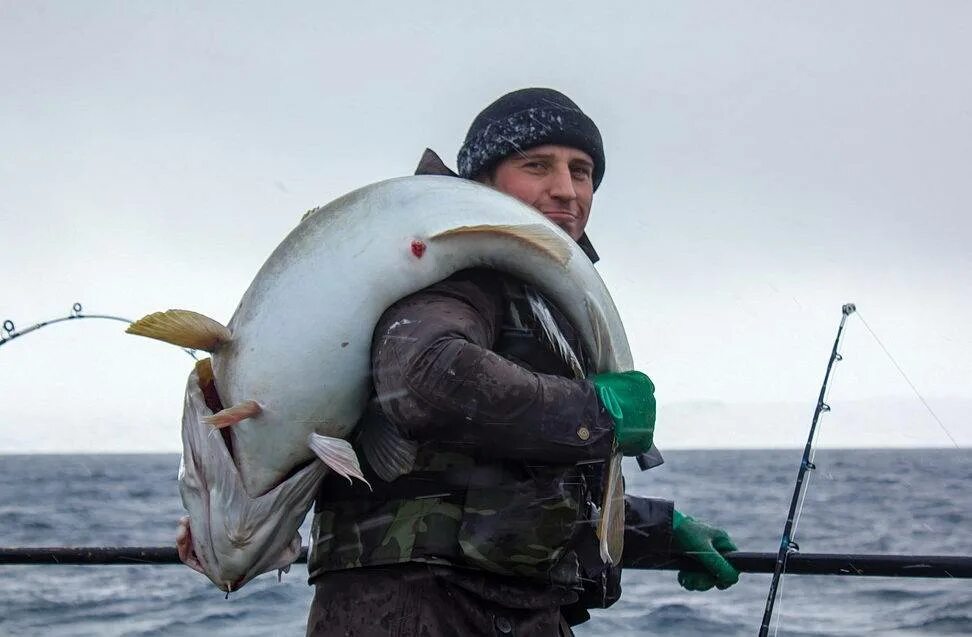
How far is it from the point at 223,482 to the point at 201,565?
255 mm

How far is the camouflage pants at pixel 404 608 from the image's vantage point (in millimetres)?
2547

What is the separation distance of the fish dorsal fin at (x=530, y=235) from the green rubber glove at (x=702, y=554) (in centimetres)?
127

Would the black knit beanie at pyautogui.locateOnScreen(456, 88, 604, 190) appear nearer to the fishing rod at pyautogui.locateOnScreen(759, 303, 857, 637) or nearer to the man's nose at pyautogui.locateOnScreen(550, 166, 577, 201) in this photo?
the man's nose at pyautogui.locateOnScreen(550, 166, 577, 201)

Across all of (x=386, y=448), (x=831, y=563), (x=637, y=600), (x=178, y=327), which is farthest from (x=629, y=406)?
(x=637, y=600)

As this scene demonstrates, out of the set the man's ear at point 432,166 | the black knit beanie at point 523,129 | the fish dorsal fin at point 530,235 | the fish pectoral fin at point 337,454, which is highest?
the black knit beanie at point 523,129

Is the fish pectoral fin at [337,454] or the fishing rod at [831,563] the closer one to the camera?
the fish pectoral fin at [337,454]

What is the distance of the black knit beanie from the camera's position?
3266mm

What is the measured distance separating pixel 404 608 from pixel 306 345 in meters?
0.65

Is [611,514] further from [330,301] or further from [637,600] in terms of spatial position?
[637,600]

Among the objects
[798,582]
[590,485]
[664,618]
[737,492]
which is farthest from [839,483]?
[590,485]

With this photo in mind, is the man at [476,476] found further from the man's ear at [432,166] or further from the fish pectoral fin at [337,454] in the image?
the man's ear at [432,166]

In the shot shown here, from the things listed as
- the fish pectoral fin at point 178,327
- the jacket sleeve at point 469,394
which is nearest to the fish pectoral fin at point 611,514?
the jacket sleeve at point 469,394

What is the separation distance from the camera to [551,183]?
10.6 feet

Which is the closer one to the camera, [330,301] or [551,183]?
[330,301]
